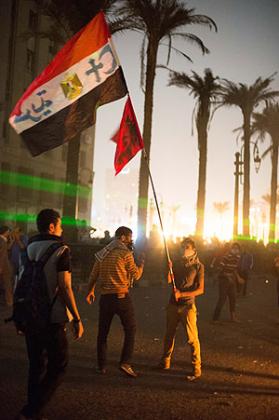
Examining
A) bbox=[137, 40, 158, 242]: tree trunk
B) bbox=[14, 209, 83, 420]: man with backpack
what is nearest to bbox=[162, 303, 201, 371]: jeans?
bbox=[14, 209, 83, 420]: man with backpack

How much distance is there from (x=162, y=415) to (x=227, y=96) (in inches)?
1059

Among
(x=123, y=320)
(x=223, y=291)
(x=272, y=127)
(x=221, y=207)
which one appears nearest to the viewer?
(x=123, y=320)

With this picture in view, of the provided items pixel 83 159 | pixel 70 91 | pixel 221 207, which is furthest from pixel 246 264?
pixel 221 207

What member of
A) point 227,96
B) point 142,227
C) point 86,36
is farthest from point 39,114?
point 227,96

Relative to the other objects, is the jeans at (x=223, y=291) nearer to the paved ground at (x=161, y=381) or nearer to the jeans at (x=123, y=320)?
the paved ground at (x=161, y=381)

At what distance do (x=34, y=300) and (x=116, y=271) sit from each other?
7.10ft

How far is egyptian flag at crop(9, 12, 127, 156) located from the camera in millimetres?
6461

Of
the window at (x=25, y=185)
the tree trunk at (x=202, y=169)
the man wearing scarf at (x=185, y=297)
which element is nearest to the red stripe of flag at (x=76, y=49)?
the man wearing scarf at (x=185, y=297)

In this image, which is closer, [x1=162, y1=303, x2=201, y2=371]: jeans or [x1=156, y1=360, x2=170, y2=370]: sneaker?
[x1=162, y1=303, x2=201, y2=371]: jeans

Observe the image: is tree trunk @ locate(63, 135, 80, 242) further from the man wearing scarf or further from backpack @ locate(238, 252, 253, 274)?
the man wearing scarf

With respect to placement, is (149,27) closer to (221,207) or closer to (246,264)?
(246,264)

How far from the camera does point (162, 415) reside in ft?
16.0

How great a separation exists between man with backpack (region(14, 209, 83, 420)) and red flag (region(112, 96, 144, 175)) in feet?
10.1

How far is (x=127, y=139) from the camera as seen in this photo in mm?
7293
